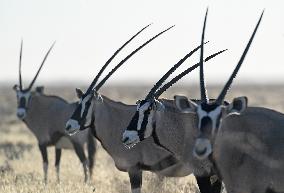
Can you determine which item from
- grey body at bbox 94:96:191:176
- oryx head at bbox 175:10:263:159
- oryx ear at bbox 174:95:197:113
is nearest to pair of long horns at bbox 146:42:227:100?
grey body at bbox 94:96:191:176

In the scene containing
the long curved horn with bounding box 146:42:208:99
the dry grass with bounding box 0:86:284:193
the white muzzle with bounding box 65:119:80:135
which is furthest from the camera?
the dry grass with bounding box 0:86:284:193

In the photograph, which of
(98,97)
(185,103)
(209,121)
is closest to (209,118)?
(209,121)

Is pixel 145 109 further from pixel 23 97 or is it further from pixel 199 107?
pixel 23 97

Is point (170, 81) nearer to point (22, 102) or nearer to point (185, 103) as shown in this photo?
point (185, 103)

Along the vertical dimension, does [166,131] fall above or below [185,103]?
below

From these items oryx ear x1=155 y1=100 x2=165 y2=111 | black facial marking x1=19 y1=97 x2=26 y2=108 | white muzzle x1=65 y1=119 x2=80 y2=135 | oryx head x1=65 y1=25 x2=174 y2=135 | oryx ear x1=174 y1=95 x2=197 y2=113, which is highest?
oryx ear x1=174 y1=95 x2=197 y2=113

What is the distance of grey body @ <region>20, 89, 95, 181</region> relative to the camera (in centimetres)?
1438

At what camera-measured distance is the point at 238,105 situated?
668cm

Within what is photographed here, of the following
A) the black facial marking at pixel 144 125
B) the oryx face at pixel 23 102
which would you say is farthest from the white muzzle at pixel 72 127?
the oryx face at pixel 23 102

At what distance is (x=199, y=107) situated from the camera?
679 centimetres

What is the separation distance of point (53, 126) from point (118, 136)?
4.92m

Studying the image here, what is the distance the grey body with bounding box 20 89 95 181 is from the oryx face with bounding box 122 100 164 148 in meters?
5.14

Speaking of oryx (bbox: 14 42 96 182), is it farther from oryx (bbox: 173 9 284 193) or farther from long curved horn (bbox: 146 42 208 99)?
oryx (bbox: 173 9 284 193)

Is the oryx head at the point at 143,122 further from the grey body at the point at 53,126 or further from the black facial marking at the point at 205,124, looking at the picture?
the grey body at the point at 53,126
